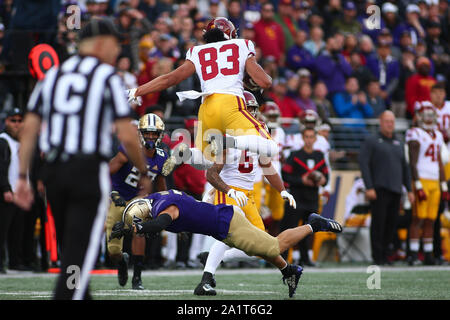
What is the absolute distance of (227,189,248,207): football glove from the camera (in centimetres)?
887

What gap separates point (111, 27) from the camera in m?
5.72

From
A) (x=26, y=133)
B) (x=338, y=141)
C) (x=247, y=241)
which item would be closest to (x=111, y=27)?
(x=26, y=133)

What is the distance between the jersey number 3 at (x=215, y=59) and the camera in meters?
8.85

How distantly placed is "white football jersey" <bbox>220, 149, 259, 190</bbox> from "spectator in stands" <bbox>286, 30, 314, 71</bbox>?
315 inches

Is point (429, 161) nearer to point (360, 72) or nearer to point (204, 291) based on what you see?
point (360, 72)

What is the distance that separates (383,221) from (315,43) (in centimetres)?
513

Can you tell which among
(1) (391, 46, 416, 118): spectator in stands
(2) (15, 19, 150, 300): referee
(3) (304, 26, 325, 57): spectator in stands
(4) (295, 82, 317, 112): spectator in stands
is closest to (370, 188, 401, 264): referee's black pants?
(4) (295, 82, 317, 112): spectator in stands

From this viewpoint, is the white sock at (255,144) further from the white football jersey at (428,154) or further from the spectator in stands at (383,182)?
the white football jersey at (428,154)

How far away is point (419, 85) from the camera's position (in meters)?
17.1

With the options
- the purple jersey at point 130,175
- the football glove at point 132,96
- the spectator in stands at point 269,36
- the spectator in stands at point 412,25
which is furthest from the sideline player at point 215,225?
the spectator in stands at point 412,25

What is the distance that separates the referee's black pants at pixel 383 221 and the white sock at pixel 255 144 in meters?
5.89

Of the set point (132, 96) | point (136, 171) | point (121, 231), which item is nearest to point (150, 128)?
point (136, 171)

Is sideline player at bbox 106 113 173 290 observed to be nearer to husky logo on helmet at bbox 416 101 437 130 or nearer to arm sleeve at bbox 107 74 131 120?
arm sleeve at bbox 107 74 131 120

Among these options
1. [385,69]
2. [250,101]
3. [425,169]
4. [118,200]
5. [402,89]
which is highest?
[250,101]
